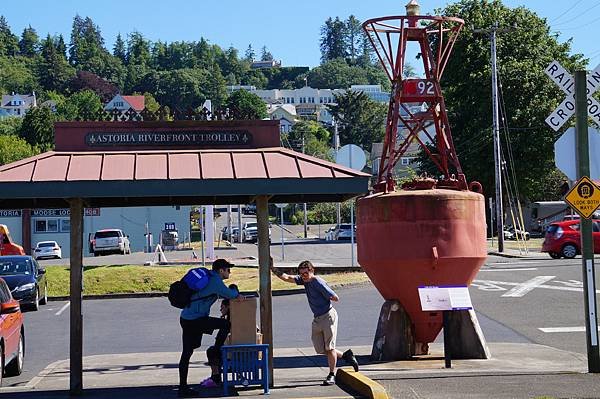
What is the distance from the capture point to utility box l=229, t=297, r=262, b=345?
12.1m

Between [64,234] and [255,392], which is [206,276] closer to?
[255,392]

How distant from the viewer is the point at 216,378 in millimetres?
12359

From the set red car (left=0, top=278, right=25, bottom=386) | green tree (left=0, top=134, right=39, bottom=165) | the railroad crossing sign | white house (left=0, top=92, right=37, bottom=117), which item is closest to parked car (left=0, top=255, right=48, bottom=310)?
red car (left=0, top=278, right=25, bottom=386)

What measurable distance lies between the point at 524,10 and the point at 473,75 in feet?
24.4

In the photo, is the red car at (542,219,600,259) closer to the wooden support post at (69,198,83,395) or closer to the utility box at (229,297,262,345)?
the utility box at (229,297,262,345)

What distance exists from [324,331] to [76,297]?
331 centimetres

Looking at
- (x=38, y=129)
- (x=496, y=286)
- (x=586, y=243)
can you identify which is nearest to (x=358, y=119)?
(x=38, y=129)

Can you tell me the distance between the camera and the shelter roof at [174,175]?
11836 millimetres

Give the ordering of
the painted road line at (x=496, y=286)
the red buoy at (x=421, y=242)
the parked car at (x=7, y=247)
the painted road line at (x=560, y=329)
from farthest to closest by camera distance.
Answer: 1. the parked car at (x=7, y=247)
2. the painted road line at (x=496, y=286)
3. the painted road line at (x=560, y=329)
4. the red buoy at (x=421, y=242)

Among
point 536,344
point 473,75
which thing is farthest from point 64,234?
point 536,344

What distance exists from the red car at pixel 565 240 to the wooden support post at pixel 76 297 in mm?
27055

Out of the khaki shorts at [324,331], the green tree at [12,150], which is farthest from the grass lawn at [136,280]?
the green tree at [12,150]

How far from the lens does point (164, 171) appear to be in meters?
12.1

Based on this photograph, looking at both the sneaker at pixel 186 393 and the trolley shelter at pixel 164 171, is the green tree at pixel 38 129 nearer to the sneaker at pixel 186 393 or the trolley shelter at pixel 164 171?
the trolley shelter at pixel 164 171
